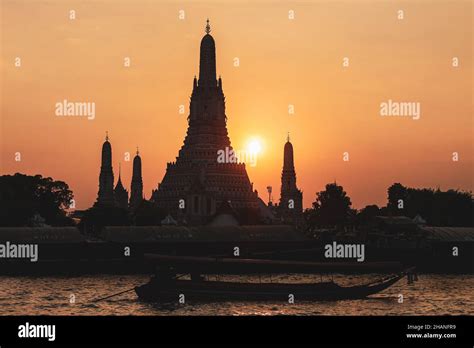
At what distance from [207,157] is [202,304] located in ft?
323

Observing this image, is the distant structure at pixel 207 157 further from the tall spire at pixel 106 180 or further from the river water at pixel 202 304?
the river water at pixel 202 304

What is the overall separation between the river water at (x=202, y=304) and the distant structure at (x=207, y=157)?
7691 cm

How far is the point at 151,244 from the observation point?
345 ft

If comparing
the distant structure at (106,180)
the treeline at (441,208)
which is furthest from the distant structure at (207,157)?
the treeline at (441,208)

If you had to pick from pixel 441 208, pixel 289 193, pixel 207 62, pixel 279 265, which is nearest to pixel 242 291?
pixel 279 265

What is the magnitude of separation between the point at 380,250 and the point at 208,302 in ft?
129

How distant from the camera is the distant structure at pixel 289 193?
175m

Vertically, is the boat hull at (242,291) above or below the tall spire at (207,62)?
below

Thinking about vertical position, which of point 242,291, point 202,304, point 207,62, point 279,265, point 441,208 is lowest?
point 202,304

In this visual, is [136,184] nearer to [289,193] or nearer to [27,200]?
[289,193]

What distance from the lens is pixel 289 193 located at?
178875 mm

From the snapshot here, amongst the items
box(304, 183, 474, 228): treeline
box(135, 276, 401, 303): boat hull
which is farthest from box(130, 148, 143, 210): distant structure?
box(135, 276, 401, 303): boat hull
